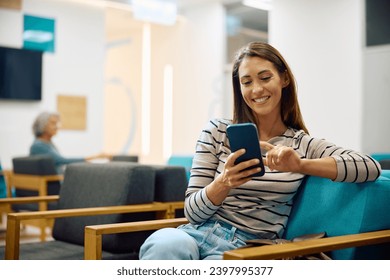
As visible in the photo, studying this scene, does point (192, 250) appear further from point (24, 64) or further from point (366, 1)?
point (24, 64)

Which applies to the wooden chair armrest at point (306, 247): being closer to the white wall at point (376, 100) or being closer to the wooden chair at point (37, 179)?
the wooden chair at point (37, 179)

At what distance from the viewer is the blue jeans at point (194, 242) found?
154 cm

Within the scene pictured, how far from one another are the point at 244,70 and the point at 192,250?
2.05 feet

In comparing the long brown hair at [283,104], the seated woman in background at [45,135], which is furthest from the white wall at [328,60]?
the long brown hair at [283,104]

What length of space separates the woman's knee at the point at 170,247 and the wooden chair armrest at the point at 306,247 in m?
0.26

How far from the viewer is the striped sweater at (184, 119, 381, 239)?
1.71m

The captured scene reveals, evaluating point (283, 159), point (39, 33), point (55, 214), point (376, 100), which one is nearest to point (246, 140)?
point (283, 159)

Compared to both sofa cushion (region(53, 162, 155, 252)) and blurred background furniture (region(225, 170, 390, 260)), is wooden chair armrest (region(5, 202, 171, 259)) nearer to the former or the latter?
sofa cushion (region(53, 162, 155, 252))

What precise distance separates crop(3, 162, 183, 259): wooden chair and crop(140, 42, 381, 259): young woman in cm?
68

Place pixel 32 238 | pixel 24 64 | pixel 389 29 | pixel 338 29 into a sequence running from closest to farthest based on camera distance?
pixel 32 238 < pixel 389 29 < pixel 338 29 < pixel 24 64

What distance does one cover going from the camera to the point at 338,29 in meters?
6.18

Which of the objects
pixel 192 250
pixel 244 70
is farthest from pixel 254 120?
pixel 192 250

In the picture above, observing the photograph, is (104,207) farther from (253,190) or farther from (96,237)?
(253,190)

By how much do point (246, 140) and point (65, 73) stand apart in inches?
237
